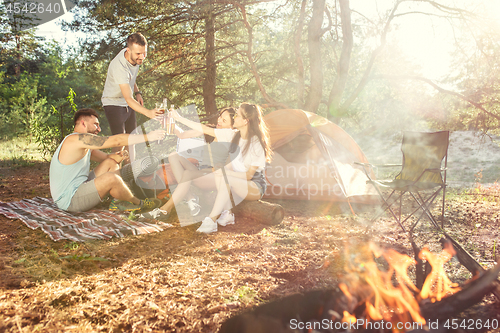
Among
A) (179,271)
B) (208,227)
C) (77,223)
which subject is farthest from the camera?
(208,227)

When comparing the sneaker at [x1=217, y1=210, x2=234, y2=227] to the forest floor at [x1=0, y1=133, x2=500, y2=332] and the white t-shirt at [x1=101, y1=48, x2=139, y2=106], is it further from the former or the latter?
the white t-shirt at [x1=101, y1=48, x2=139, y2=106]

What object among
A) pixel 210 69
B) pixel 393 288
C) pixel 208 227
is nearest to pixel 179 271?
pixel 208 227

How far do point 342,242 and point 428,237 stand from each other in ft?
4.03

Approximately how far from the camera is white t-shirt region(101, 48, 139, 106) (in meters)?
4.08

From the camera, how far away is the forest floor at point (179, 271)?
1.83m

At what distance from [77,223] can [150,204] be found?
1.07 meters

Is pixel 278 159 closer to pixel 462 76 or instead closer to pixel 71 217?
pixel 71 217

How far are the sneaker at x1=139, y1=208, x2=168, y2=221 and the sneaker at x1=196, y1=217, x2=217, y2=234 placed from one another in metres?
0.58

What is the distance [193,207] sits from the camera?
407 cm

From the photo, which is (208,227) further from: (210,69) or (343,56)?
(210,69)

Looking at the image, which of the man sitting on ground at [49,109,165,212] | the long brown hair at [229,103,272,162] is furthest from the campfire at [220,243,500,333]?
the man sitting on ground at [49,109,165,212]

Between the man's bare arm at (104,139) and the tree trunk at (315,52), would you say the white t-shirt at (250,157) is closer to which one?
the man's bare arm at (104,139)

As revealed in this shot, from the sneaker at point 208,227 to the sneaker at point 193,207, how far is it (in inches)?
18.5

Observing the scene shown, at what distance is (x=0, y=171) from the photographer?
23.4ft
